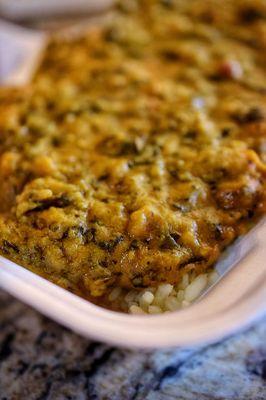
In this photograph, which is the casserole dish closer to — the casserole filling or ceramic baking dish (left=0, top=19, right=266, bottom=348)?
ceramic baking dish (left=0, top=19, right=266, bottom=348)

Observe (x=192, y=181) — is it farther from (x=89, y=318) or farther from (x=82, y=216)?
(x=89, y=318)

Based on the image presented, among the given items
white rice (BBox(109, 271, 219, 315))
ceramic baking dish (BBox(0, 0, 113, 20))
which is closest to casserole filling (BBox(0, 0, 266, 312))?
white rice (BBox(109, 271, 219, 315))

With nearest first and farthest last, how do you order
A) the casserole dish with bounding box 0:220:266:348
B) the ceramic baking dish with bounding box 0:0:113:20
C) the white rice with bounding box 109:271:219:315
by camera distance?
the casserole dish with bounding box 0:220:266:348, the white rice with bounding box 109:271:219:315, the ceramic baking dish with bounding box 0:0:113:20

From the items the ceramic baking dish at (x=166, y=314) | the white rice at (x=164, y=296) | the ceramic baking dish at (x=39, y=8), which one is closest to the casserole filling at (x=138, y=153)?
the white rice at (x=164, y=296)

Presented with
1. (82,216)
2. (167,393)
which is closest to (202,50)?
(82,216)

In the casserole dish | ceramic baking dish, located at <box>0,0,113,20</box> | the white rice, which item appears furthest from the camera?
ceramic baking dish, located at <box>0,0,113,20</box>
